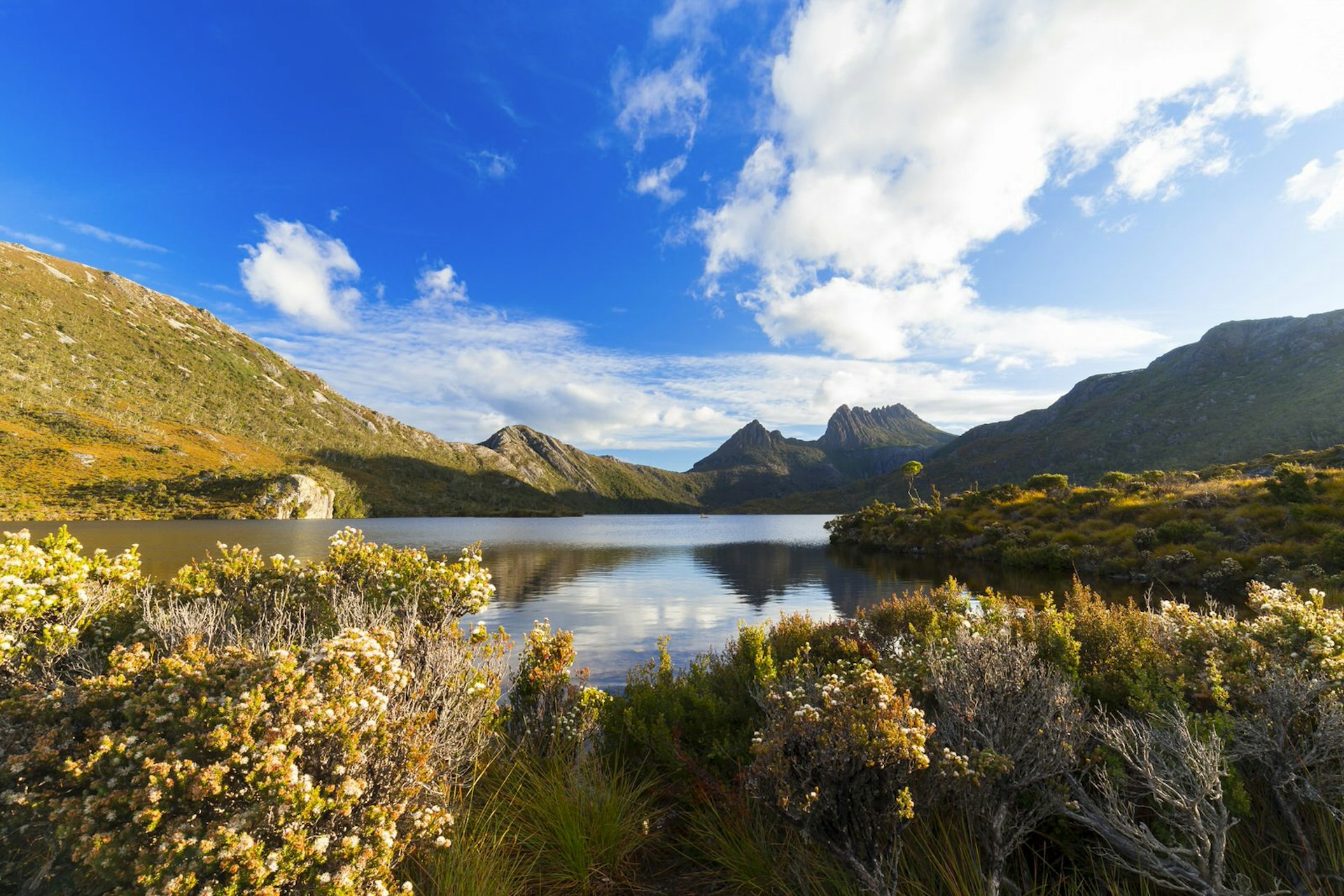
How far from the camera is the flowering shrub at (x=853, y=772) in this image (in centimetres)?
402

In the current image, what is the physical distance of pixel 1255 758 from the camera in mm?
5188

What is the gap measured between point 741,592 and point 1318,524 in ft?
89.8

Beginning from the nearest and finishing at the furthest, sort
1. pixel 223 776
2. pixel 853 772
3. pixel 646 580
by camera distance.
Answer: pixel 223 776 → pixel 853 772 → pixel 646 580

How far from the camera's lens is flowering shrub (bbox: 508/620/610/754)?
7.44 m

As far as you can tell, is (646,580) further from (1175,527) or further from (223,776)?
(223,776)

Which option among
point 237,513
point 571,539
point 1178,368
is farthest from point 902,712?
point 1178,368

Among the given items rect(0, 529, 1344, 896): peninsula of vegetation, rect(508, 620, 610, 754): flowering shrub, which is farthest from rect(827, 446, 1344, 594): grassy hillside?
rect(508, 620, 610, 754): flowering shrub

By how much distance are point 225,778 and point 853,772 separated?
4.48m

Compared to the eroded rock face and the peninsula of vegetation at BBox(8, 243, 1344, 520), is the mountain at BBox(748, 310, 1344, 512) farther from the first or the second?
the eroded rock face

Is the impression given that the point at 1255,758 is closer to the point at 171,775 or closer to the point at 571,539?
the point at 171,775

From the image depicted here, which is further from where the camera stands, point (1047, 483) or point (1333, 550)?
point (1047, 483)

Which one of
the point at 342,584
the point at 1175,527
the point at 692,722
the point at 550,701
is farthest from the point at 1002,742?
the point at 1175,527

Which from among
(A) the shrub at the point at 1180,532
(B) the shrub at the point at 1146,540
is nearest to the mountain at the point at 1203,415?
(A) the shrub at the point at 1180,532

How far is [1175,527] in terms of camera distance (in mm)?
29016
